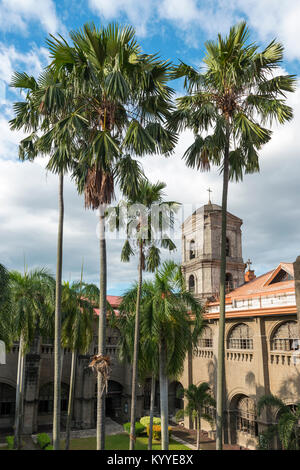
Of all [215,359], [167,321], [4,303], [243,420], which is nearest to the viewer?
[4,303]

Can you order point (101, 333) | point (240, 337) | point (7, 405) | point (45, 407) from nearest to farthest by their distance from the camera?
point (101, 333) < point (240, 337) < point (7, 405) < point (45, 407)

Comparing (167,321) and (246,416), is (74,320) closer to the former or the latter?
(167,321)

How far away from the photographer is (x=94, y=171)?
412 inches

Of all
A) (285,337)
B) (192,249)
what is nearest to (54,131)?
(285,337)

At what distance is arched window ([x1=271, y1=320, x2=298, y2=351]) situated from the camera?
1970cm

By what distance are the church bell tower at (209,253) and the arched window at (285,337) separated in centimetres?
1291

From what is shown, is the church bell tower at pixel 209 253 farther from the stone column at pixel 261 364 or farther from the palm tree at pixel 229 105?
the palm tree at pixel 229 105

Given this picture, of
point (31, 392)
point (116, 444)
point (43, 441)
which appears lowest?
point (116, 444)

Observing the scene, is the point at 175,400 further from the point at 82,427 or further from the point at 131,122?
the point at 131,122

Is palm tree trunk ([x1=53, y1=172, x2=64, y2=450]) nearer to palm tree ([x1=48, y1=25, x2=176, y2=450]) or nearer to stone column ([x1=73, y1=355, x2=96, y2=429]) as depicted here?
palm tree ([x1=48, y1=25, x2=176, y2=450])

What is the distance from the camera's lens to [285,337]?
2023cm

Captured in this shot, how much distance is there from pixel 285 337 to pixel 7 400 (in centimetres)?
2257

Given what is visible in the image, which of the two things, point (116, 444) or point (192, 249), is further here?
point (192, 249)
